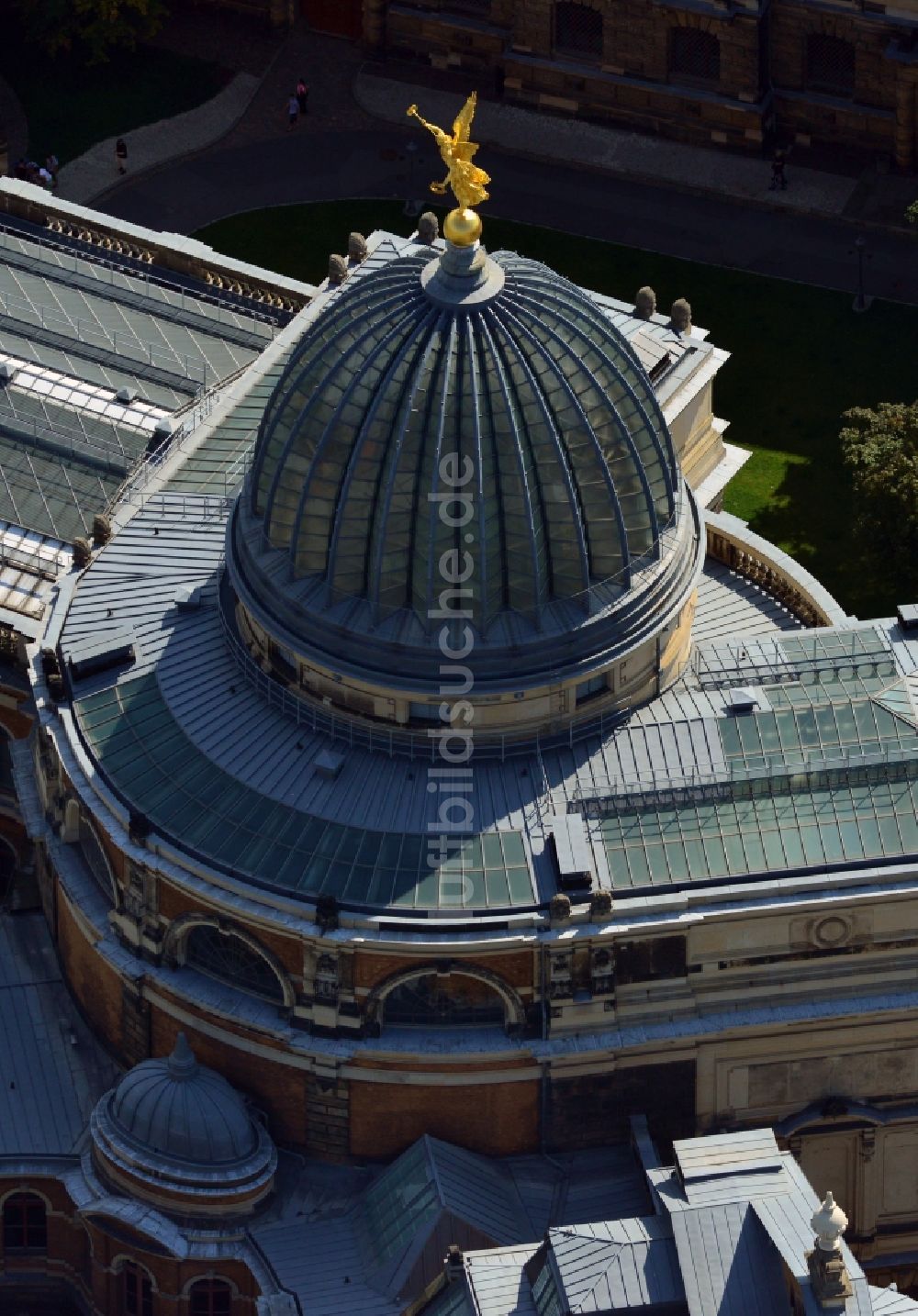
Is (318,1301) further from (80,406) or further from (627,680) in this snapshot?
(80,406)

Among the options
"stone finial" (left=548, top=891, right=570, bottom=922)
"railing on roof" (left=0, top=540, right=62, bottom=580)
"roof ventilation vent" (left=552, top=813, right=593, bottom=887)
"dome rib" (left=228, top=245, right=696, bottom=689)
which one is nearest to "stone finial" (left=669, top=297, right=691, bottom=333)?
"dome rib" (left=228, top=245, right=696, bottom=689)

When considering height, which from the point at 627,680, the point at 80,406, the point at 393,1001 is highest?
the point at 80,406

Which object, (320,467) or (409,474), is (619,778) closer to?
(409,474)

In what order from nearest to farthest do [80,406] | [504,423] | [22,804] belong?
[504,423]
[22,804]
[80,406]

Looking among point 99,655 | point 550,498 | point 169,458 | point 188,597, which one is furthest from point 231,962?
point 169,458

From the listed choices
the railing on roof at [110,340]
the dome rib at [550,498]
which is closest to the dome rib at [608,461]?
the dome rib at [550,498]

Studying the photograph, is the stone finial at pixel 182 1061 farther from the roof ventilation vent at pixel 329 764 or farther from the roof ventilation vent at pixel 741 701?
the roof ventilation vent at pixel 741 701

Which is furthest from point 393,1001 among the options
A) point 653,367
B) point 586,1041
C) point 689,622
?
point 653,367
